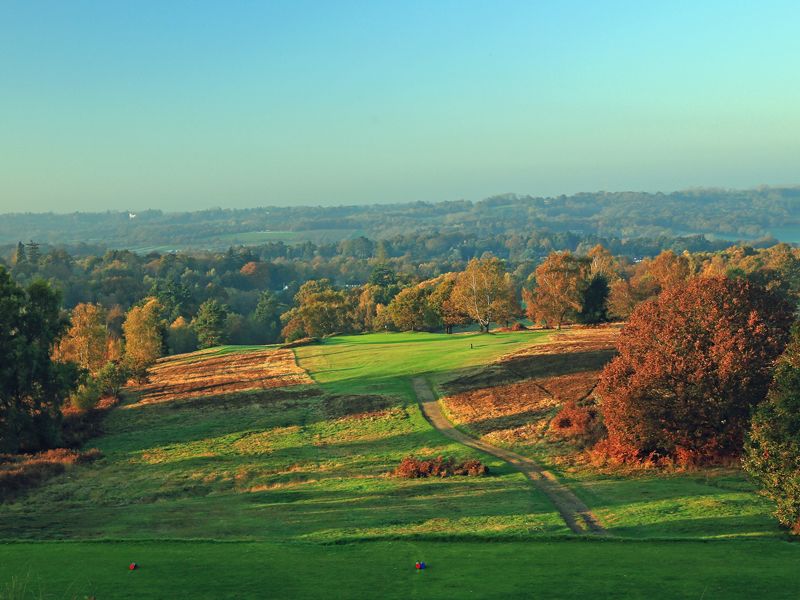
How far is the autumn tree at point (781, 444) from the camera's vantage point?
2377cm

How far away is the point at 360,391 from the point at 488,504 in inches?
1216

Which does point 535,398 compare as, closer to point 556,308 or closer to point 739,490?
point 739,490

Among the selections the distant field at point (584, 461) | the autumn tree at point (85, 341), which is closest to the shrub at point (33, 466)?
the distant field at point (584, 461)

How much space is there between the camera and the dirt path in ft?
88.0

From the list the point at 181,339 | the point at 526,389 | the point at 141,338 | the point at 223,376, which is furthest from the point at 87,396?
the point at 181,339

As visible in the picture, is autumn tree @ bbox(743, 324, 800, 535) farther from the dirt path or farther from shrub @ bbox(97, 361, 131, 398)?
shrub @ bbox(97, 361, 131, 398)

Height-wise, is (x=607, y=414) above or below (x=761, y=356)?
below

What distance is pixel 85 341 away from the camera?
74750 millimetres

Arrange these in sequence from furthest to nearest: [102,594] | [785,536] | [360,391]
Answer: [360,391]
[785,536]
[102,594]

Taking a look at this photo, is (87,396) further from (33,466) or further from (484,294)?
(484,294)

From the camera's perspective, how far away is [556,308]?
94062mm

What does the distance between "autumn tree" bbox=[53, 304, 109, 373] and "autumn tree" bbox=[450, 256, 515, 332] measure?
1847 inches

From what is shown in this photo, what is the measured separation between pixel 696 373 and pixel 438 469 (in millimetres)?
13010

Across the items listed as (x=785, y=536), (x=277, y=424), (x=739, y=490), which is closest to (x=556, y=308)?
(x=277, y=424)
